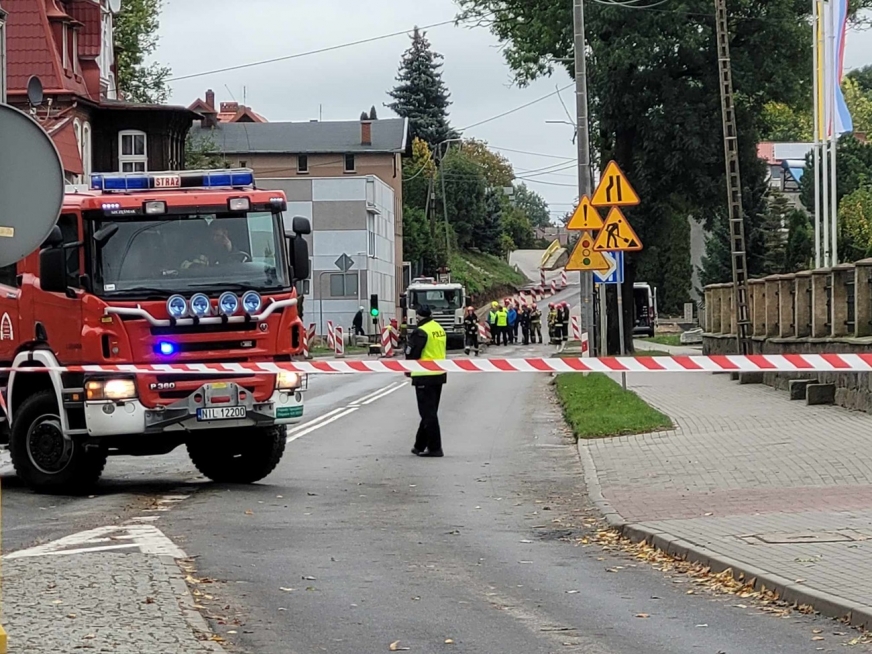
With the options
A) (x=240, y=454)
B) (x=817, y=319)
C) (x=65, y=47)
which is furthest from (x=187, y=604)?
(x=65, y=47)

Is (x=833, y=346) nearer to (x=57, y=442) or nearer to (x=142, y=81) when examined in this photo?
(x=57, y=442)

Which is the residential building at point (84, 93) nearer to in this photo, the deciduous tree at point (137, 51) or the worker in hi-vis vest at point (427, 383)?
the deciduous tree at point (137, 51)

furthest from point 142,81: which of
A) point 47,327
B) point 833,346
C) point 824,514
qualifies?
point 824,514

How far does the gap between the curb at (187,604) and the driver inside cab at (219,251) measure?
497cm

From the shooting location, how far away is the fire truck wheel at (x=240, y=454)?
603 inches

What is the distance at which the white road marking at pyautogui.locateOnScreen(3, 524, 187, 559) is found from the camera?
1009cm

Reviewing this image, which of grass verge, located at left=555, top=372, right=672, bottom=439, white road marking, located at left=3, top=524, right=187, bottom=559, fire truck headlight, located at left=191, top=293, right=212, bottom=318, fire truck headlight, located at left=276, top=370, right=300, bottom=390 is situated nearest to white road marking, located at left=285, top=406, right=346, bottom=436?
grass verge, located at left=555, top=372, right=672, bottom=439

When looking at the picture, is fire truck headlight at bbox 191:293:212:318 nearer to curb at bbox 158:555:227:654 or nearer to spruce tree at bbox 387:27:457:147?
curb at bbox 158:555:227:654

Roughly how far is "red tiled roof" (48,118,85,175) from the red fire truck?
3602 centimetres

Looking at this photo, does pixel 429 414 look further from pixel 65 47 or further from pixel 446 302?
pixel 446 302

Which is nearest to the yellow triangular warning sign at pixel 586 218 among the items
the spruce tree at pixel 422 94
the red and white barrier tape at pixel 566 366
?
the red and white barrier tape at pixel 566 366

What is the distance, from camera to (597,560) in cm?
1031

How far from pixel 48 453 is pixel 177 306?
1.97 m

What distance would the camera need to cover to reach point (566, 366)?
1284 centimetres
